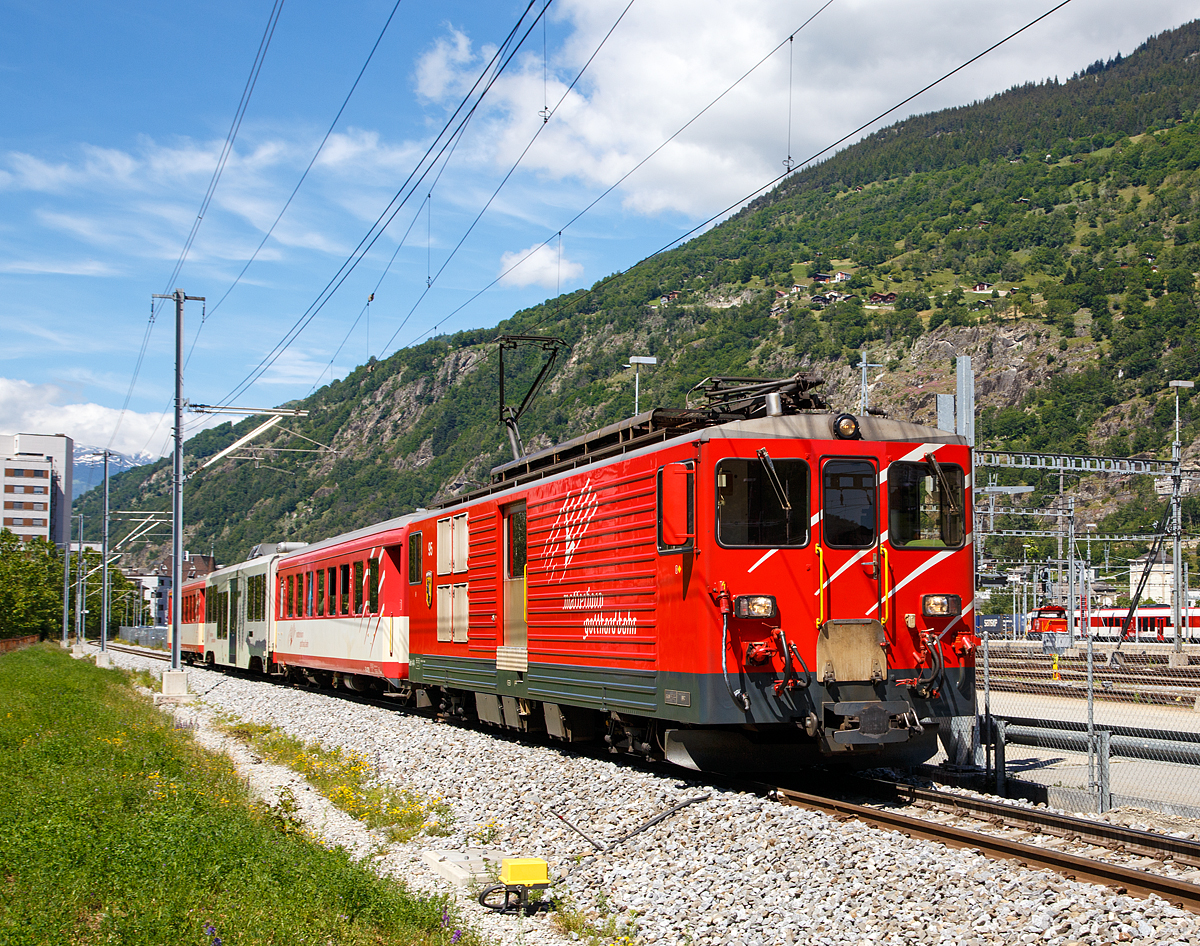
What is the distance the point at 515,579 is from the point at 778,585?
5.13 m

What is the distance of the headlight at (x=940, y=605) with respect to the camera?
10.0 metres

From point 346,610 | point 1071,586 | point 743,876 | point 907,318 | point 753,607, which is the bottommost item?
point 743,876

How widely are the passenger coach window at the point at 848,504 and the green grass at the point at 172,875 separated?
4.94 meters

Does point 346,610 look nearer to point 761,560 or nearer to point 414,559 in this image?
point 414,559

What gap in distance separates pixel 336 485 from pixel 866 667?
115326mm

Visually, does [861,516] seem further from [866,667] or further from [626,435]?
[626,435]

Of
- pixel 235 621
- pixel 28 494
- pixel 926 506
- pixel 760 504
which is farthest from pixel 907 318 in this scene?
pixel 760 504

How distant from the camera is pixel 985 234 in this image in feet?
495

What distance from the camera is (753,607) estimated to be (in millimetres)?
9547

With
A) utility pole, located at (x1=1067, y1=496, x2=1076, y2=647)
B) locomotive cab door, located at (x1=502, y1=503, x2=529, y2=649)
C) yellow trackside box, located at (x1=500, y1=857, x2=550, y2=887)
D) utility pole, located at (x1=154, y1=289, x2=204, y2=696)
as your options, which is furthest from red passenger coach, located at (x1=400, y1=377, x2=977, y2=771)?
utility pole, located at (x1=154, y1=289, x2=204, y2=696)

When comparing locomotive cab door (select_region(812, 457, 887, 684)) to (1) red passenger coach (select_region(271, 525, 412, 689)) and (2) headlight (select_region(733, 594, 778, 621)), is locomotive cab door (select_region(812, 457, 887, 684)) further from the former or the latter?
(1) red passenger coach (select_region(271, 525, 412, 689))

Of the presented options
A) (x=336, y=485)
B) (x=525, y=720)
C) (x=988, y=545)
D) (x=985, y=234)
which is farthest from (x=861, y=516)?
(x=985, y=234)

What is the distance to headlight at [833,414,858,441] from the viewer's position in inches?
397

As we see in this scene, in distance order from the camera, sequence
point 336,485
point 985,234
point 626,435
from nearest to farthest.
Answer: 1. point 626,435
2. point 336,485
3. point 985,234
